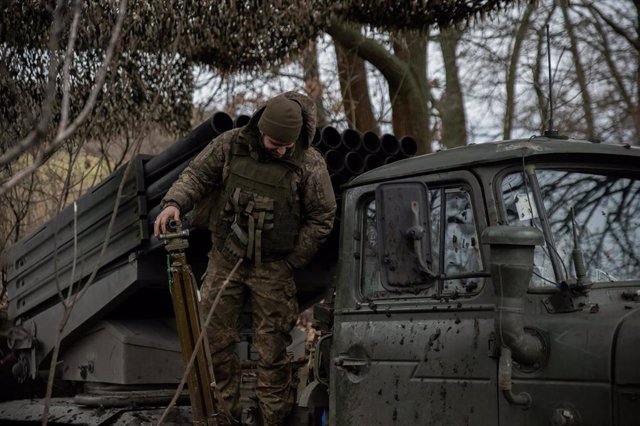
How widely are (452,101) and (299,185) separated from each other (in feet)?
36.0

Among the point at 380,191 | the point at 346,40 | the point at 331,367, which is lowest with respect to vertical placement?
→ the point at 331,367

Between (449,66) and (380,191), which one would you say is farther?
(449,66)

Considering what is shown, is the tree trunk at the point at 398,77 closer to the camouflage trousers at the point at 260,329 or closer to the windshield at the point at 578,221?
the camouflage trousers at the point at 260,329

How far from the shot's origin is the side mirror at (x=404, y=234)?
365 centimetres

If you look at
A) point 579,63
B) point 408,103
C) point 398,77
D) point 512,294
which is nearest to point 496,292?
point 512,294

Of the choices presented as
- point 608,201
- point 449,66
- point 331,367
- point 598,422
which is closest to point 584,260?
point 608,201

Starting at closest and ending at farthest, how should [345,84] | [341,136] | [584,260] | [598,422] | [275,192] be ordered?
[598,422]
[584,260]
[275,192]
[341,136]
[345,84]

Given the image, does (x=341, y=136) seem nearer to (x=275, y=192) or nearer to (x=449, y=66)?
(x=275, y=192)

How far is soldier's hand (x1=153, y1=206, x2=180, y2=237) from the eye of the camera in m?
4.44

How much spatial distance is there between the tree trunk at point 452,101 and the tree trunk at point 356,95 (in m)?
1.72

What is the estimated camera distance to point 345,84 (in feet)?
41.8

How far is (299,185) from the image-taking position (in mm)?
4707

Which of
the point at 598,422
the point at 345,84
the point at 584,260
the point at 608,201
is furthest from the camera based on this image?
the point at 345,84

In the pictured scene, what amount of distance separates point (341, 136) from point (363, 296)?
1245mm
